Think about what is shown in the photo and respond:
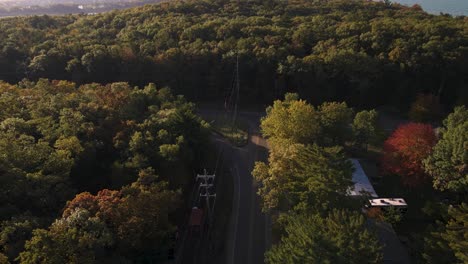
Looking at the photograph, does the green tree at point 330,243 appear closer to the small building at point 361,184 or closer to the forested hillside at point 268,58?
the small building at point 361,184

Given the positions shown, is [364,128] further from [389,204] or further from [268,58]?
[268,58]

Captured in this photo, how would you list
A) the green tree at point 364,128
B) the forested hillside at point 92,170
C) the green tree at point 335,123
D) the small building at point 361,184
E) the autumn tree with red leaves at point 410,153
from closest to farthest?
the forested hillside at point 92,170 < the autumn tree with red leaves at point 410,153 < the small building at point 361,184 < the green tree at point 335,123 < the green tree at point 364,128

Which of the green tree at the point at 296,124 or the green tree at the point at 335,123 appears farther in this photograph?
the green tree at the point at 335,123

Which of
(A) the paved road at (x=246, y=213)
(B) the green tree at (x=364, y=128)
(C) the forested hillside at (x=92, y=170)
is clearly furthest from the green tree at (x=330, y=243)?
(B) the green tree at (x=364, y=128)

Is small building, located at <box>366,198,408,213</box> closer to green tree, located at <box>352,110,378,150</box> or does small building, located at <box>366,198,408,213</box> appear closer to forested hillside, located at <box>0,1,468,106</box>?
green tree, located at <box>352,110,378,150</box>

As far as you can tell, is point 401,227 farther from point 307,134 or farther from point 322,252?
point 322,252

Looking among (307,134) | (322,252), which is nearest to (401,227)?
(307,134)

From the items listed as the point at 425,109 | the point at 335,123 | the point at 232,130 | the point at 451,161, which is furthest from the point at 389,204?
the point at 232,130

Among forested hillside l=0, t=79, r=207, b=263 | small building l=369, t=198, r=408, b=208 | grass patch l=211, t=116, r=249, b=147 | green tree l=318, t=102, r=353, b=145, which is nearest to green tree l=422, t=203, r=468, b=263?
small building l=369, t=198, r=408, b=208
